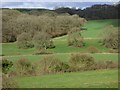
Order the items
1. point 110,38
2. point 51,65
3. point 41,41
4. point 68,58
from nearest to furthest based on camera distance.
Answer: point 51,65, point 68,58, point 41,41, point 110,38

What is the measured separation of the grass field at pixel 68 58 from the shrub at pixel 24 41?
76 cm

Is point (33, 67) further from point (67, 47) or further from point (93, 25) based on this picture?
point (93, 25)

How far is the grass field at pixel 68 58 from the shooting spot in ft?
47.7

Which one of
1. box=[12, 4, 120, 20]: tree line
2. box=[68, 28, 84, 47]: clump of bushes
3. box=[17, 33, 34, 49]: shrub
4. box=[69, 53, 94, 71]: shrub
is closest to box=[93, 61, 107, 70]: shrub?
box=[69, 53, 94, 71]: shrub

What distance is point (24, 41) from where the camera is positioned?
34.9m

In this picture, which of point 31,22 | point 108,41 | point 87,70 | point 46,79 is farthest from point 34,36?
point 46,79

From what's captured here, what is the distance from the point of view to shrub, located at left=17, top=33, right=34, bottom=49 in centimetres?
3466

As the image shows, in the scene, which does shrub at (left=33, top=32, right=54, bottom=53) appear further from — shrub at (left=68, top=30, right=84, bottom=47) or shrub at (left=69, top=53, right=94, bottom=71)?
shrub at (left=69, top=53, right=94, bottom=71)

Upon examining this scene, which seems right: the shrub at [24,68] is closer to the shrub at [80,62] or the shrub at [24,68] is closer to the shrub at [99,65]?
the shrub at [80,62]

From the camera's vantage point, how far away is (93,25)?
50.7 metres

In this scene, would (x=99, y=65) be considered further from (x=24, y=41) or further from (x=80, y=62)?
(x=24, y=41)

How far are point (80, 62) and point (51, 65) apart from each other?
2.28 m

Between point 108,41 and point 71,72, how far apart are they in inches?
653

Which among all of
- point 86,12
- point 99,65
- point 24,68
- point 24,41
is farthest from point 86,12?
point 24,68
